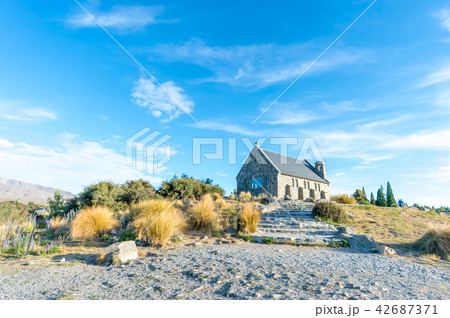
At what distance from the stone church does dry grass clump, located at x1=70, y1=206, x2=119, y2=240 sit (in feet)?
63.1

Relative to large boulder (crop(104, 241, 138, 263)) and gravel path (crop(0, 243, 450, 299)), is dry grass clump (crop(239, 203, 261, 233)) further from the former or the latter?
large boulder (crop(104, 241, 138, 263))

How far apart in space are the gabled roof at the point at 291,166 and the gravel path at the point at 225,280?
22.6 m

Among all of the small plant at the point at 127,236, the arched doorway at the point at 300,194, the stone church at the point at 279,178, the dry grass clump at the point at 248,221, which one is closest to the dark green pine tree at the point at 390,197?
the stone church at the point at 279,178

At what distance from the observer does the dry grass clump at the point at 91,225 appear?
339 inches

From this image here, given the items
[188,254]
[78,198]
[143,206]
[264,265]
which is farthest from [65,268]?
[78,198]

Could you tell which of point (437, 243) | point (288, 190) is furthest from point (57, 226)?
point (288, 190)

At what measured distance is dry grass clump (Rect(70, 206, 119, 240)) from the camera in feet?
28.2

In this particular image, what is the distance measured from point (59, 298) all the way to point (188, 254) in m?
3.10

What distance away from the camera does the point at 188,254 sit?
6145 mm

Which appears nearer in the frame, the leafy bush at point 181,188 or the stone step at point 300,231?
the stone step at point 300,231

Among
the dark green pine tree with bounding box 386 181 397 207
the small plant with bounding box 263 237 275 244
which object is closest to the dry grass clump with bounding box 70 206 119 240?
the small plant with bounding box 263 237 275 244

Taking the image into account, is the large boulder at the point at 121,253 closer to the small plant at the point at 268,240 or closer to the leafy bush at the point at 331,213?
the small plant at the point at 268,240

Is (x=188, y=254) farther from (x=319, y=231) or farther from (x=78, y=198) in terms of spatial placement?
(x=78, y=198)

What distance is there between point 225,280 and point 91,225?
696cm
